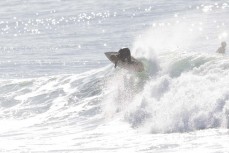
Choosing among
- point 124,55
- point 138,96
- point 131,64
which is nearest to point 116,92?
point 131,64

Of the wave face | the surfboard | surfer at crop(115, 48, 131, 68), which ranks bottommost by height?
the wave face

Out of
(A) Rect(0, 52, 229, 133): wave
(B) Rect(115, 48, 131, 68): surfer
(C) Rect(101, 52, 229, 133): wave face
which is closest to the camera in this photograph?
(C) Rect(101, 52, 229, 133): wave face

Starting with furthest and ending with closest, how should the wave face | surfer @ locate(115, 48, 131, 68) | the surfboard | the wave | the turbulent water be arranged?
the surfboard, surfer @ locate(115, 48, 131, 68), the wave, the wave face, the turbulent water

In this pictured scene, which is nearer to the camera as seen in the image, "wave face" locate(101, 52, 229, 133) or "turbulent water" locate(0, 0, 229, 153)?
"turbulent water" locate(0, 0, 229, 153)

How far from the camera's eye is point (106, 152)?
19.7m

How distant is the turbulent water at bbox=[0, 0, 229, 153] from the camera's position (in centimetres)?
2111

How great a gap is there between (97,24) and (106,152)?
39.1 m

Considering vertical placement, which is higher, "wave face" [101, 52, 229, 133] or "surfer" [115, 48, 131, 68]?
"surfer" [115, 48, 131, 68]

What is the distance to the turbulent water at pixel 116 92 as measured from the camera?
21.1m

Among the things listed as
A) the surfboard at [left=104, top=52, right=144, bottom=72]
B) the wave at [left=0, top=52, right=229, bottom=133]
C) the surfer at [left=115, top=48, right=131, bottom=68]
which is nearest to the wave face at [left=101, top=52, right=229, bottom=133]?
the wave at [left=0, top=52, right=229, bottom=133]

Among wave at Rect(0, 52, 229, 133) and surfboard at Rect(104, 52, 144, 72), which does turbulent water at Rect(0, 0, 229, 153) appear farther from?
surfboard at Rect(104, 52, 144, 72)

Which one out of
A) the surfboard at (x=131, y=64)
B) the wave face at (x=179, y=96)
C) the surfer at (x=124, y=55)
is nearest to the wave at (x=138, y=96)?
the wave face at (x=179, y=96)

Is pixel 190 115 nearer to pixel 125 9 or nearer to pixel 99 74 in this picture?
pixel 99 74

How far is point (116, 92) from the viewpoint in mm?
28766
